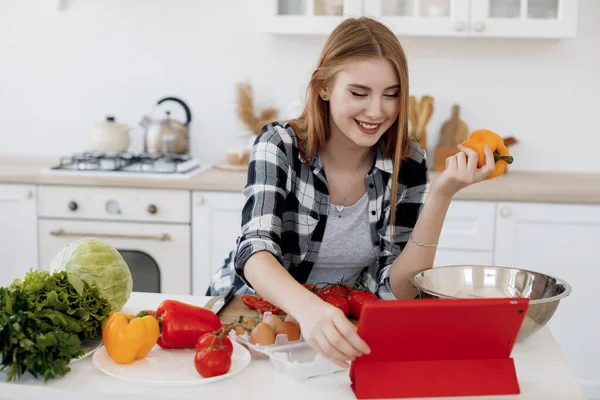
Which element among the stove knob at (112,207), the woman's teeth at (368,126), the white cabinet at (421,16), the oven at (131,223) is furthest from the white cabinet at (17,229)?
the woman's teeth at (368,126)

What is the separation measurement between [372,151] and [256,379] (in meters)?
0.88

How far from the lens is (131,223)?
318cm

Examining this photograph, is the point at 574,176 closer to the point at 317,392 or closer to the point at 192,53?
the point at 192,53

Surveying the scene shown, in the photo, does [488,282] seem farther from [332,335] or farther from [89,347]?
[89,347]

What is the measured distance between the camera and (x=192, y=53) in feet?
12.2

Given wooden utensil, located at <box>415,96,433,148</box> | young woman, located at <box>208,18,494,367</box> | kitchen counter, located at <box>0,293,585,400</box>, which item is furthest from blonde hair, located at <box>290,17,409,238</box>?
wooden utensil, located at <box>415,96,433,148</box>

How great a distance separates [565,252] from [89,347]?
84.2 inches

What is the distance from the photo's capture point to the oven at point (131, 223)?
3160mm

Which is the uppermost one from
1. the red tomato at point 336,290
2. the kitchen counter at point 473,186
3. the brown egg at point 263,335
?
the kitchen counter at point 473,186

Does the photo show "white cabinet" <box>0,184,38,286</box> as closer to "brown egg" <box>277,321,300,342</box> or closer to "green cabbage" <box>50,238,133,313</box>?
"green cabbage" <box>50,238,133,313</box>

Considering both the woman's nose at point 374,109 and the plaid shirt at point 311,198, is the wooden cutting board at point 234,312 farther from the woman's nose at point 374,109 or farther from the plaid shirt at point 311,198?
the woman's nose at point 374,109

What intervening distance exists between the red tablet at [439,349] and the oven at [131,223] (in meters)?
1.96

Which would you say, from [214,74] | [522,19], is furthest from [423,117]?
[214,74]

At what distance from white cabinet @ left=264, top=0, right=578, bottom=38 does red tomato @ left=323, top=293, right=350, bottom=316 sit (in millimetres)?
1829
